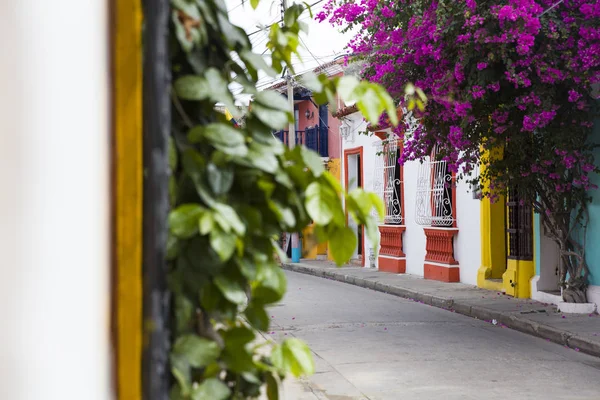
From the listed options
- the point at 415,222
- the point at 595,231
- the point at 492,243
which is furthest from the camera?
the point at 415,222

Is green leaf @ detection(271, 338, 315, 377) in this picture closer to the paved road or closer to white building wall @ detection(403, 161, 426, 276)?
the paved road

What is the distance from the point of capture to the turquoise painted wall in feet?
39.8

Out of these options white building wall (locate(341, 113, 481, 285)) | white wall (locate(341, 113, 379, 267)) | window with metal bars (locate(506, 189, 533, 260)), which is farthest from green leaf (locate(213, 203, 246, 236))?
white wall (locate(341, 113, 379, 267))

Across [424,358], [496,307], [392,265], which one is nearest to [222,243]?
[424,358]

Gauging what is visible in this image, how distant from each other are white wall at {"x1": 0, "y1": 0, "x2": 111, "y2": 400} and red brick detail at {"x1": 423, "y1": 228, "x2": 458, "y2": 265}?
1643cm

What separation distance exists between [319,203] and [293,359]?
0.39 metres

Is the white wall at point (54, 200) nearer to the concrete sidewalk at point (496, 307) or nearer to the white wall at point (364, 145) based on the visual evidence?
the concrete sidewalk at point (496, 307)

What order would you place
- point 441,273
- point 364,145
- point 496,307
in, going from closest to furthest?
point 496,307 < point 441,273 < point 364,145

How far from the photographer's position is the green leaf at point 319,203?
2.04 meters

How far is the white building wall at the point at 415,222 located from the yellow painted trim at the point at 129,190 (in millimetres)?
11542

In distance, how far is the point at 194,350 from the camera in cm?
188

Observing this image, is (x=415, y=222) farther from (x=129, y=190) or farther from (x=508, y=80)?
→ (x=129, y=190)

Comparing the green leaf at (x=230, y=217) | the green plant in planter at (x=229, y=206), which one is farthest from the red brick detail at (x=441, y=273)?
the green leaf at (x=230, y=217)

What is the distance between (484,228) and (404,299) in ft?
7.41
